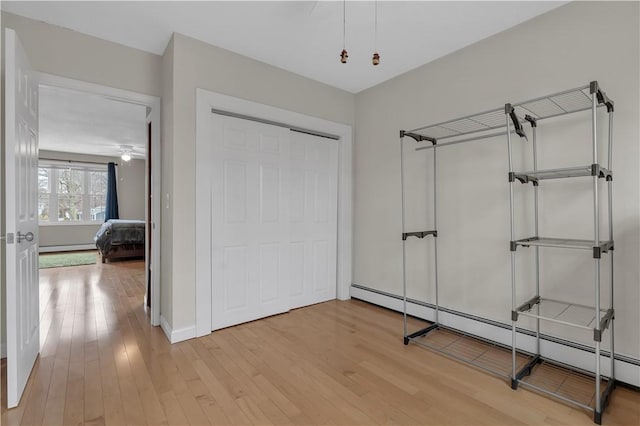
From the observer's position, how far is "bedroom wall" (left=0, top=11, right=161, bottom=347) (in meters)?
2.44

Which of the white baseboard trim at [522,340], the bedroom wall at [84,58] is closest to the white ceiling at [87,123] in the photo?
the bedroom wall at [84,58]

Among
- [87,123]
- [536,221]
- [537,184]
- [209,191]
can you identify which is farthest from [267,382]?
[87,123]

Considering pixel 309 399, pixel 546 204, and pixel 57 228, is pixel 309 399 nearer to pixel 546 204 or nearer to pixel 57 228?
pixel 546 204

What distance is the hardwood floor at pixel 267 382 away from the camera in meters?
1.73

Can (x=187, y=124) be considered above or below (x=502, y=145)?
above

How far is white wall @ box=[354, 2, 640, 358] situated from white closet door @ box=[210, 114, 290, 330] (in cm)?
109

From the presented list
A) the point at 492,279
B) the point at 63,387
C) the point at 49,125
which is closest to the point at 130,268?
the point at 49,125

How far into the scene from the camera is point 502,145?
8.48ft

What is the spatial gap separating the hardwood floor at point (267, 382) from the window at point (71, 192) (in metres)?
6.22

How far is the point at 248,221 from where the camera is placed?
3.13m

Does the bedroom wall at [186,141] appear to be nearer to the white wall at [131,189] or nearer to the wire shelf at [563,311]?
the wire shelf at [563,311]

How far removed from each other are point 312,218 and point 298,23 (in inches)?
77.6

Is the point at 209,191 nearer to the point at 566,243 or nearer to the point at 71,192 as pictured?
the point at 566,243

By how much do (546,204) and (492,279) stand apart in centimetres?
74
